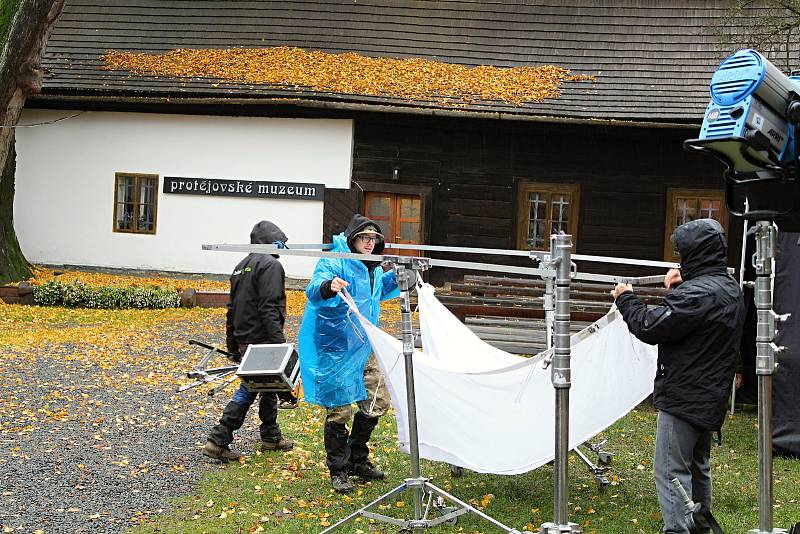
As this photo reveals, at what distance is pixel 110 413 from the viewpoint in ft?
26.6

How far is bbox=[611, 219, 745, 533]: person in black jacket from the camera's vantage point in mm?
4551

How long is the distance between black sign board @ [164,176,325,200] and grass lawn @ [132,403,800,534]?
11418 mm

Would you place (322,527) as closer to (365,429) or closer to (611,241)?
(365,429)

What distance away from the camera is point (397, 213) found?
1888cm

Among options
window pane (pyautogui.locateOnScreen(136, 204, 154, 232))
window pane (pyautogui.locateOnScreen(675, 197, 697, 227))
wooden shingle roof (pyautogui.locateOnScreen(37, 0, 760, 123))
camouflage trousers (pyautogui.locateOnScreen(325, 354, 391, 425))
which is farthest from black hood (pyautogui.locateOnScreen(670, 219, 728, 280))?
window pane (pyautogui.locateOnScreen(136, 204, 154, 232))

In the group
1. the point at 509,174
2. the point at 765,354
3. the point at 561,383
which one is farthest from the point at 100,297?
the point at 765,354

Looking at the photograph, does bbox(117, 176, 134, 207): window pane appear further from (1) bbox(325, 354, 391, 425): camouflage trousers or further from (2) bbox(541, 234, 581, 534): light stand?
(2) bbox(541, 234, 581, 534): light stand

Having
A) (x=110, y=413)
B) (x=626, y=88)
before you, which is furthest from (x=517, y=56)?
(x=110, y=413)

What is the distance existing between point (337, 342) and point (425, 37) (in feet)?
51.1

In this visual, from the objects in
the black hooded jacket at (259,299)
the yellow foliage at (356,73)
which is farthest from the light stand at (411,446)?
the yellow foliage at (356,73)

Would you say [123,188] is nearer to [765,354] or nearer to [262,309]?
[262,309]

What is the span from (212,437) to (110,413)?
1796 mm

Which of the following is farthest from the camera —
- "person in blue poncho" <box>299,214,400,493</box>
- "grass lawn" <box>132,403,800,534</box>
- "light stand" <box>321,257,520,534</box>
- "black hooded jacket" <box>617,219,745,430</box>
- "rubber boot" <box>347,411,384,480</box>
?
"rubber boot" <box>347,411,384,480</box>

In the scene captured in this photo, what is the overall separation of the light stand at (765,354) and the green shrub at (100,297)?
12645mm
